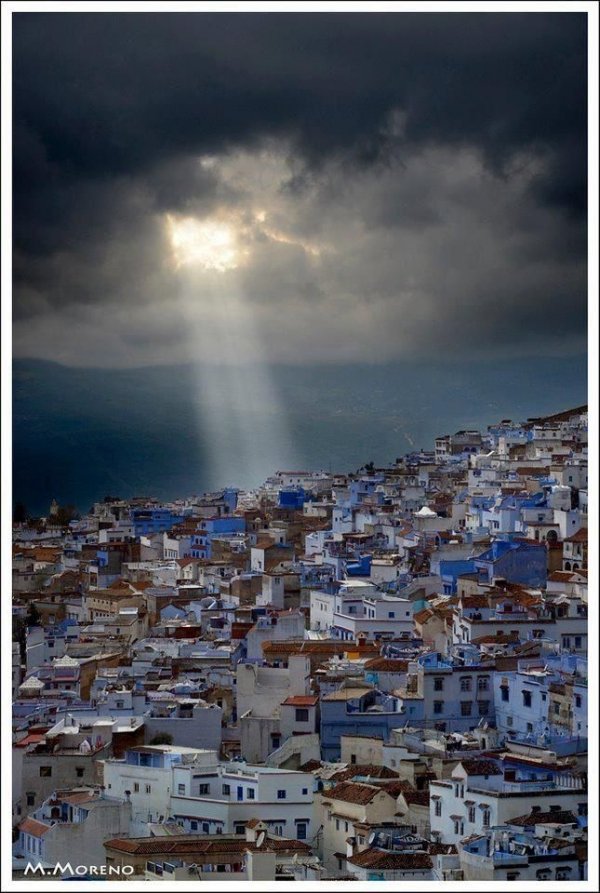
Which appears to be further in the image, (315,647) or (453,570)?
(453,570)

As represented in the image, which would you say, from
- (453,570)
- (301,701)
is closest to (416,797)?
(301,701)

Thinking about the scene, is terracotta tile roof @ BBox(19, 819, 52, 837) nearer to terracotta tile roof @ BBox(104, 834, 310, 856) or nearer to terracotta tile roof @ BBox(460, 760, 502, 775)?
terracotta tile roof @ BBox(104, 834, 310, 856)

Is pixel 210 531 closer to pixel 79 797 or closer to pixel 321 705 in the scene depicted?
pixel 321 705

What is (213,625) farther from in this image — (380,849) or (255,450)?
(255,450)

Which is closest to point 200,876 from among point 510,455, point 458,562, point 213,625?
point 213,625

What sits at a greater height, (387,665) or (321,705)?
(387,665)

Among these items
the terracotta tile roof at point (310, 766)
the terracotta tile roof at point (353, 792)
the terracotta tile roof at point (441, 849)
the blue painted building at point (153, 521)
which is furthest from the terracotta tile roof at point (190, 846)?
the blue painted building at point (153, 521)
